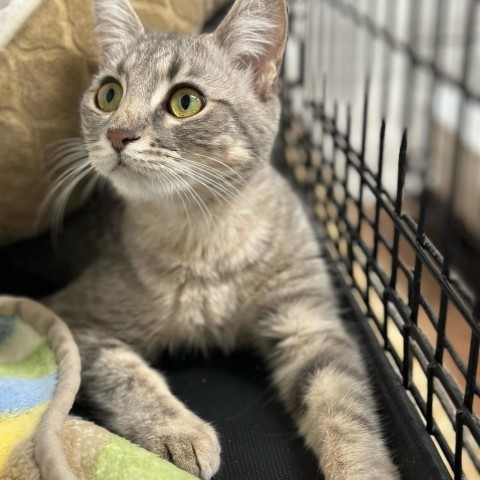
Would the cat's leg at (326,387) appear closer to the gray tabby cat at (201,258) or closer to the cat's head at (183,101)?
the gray tabby cat at (201,258)

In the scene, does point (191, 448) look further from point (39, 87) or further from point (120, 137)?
point (39, 87)

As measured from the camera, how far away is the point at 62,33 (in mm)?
1038

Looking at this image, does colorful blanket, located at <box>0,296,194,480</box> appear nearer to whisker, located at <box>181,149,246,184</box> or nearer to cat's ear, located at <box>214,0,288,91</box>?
whisker, located at <box>181,149,246,184</box>

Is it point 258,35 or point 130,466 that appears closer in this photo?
point 130,466

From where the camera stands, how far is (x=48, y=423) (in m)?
0.77

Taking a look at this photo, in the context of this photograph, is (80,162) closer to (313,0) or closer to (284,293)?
(284,293)

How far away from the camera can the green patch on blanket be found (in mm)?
733

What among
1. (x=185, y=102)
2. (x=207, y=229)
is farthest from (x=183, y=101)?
(x=207, y=229)

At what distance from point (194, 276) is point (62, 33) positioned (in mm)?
442

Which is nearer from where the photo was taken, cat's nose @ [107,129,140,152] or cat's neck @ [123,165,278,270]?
cat's nose @ [107,129,140,152]

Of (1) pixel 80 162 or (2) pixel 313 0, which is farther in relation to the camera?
(2) pixel 313 0

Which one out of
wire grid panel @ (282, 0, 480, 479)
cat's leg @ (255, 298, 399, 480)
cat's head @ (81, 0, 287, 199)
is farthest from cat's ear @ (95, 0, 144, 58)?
cat's leg @ (255, 298, 399, 480)

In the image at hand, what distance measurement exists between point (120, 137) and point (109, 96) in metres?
0.17

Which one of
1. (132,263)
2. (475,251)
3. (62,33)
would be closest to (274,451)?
(132,263)
